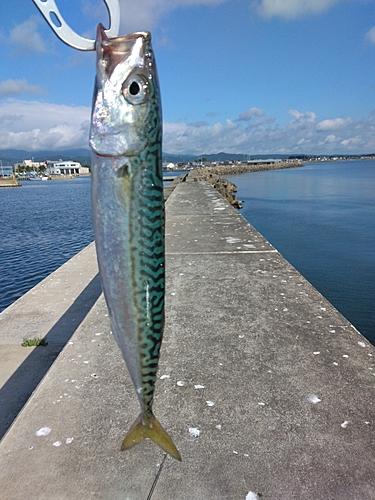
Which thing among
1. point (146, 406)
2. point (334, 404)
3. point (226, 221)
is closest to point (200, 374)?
point (334, 404)

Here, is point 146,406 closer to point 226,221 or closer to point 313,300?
point 313,300

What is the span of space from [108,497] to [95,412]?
2.14 ft

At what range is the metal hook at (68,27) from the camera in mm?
1422

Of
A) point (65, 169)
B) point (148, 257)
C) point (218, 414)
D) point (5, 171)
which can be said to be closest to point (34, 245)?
point (218, 414)

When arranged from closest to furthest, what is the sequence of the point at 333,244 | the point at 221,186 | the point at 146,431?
the point at 146,431 → the point at 333,244 → the point at 221,186

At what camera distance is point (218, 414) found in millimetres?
2383

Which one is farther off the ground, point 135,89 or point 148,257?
point 135,89

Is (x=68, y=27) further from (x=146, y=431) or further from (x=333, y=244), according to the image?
(x=333, y=244)

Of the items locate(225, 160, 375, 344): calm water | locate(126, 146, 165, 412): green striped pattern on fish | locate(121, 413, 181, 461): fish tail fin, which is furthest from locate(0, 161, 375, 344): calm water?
locate(126, 146, 165, 412): green striped pattern on fish

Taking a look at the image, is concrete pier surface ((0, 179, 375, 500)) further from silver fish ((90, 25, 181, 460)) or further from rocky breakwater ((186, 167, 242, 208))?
rocky breakwater ((186, 167, 242, 208))

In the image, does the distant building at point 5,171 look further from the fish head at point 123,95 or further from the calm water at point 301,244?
the fish head at point 123,95

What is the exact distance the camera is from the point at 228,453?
2078 mm

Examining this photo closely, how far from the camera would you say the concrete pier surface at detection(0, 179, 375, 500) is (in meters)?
1.90

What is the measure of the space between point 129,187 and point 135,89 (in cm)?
35
